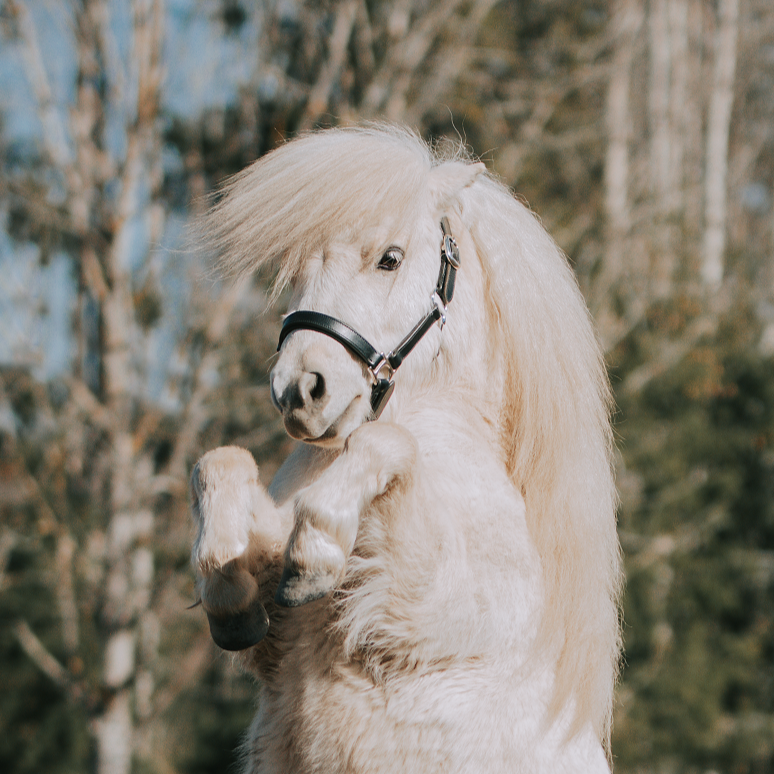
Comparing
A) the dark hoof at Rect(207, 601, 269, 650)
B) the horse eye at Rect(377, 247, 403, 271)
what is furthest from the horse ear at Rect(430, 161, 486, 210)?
the dark hoof at Rect(207, 601, 269, 650)

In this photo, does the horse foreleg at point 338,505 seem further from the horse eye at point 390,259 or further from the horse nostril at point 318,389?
the horse eye at point 390,259

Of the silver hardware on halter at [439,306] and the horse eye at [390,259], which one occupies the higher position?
the horse eye at [390,259]

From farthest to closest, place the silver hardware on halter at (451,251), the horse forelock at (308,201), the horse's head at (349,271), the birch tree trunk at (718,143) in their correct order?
the birch tree trunk at (718,143) < the silver hardware on halter at (451,251) < the horse forelock at (308,201) < the horse's head at (349,271)

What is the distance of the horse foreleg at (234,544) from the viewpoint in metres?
1.82

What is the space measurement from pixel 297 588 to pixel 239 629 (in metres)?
0.22

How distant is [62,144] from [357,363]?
5969 mm

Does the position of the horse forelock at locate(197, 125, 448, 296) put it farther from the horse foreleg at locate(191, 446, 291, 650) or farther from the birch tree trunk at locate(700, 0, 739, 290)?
the birch tree trunk at locate(700, 0, 739, 290)

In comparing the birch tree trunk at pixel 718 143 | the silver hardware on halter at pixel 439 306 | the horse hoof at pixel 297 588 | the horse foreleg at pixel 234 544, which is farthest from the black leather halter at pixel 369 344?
the birch tree trunk at pixel 718 143

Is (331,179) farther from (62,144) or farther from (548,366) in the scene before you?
(62,144)

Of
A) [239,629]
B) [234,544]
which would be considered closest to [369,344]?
[234,544]

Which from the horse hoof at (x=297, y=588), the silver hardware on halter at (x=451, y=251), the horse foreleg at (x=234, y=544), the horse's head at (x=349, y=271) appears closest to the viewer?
the horse hoof at (x=297, y=588)

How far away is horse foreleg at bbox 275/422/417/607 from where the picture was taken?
172 cm

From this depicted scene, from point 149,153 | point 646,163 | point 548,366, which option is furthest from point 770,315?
point 548,366

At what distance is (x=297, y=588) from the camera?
1.71 m
